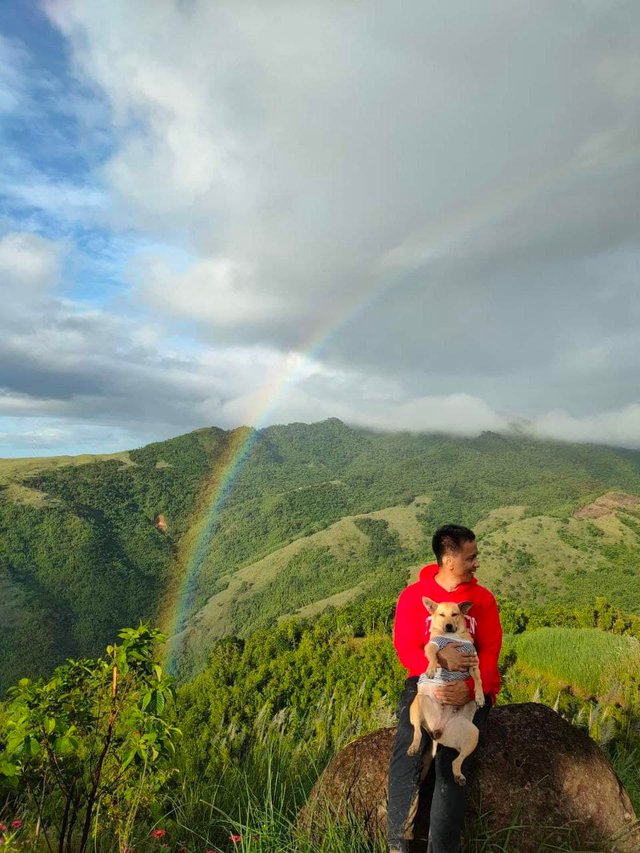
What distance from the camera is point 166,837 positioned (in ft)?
15.1

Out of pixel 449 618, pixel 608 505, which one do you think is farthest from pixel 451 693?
pixel 608 505

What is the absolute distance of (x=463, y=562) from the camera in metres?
4.26

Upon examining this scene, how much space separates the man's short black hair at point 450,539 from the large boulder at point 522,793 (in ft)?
5.36

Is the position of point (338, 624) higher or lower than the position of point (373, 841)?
lower

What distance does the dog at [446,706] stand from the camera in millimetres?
3893

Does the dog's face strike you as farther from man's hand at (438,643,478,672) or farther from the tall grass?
the tall grass

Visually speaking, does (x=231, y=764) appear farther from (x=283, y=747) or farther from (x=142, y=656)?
(x=142, y=656)

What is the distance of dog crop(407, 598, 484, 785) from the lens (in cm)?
389

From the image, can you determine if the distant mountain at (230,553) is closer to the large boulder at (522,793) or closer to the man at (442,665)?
the large boulder at (522,793)

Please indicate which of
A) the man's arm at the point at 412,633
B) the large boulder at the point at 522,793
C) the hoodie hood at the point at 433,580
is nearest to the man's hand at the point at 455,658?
the man's arm at the point at 412,633

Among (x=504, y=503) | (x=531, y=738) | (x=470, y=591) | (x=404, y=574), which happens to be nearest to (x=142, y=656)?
(x=470, y=591)

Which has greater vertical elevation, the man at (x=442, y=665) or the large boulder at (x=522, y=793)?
the man at (x=442, y=665)

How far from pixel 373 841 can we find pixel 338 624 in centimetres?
1818

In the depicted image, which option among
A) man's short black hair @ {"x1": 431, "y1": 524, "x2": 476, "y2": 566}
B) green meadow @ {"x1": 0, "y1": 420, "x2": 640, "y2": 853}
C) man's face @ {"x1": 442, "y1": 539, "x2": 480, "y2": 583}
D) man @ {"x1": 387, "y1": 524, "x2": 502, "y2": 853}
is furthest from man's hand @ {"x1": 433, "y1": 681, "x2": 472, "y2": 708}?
green meadow @ {"x1": 0, "y1": 420, "x2": 640, "y2": 853}
